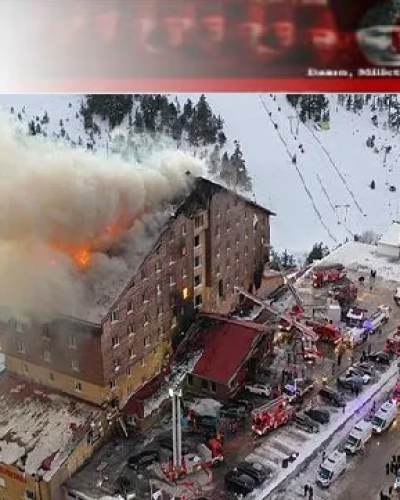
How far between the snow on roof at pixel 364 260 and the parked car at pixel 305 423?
1.34 m

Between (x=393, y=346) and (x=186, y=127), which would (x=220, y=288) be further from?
(x=393, y=346)

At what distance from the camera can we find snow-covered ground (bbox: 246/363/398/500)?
3.88m

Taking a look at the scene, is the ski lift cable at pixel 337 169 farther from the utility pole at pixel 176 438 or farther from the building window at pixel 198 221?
the utility pole at pixel 176 438

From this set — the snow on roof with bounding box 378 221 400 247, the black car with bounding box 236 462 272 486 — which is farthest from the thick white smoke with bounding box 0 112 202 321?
the snow on roof with bounding box 378 221 400 247

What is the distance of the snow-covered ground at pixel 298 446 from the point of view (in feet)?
12.7

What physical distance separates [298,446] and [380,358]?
0.91m

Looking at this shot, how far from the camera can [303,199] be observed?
14.9ft

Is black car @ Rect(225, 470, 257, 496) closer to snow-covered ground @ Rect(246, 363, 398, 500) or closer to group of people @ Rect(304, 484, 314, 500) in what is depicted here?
snow-covered ground @ Rect(246, 363, 398, 500)

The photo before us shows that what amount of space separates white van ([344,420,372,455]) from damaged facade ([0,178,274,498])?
988 millimetres

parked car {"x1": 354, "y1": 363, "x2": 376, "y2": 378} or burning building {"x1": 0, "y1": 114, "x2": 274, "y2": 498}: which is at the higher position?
burning building {"x1": 0, "y1": 114, "x2": 274, "y2": 498}

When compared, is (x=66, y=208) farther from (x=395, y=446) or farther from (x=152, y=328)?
(x=395, y=446)

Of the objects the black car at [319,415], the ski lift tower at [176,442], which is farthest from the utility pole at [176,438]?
the black car at [319,415]

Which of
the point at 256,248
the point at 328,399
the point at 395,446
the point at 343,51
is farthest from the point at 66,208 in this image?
the point at 343,51

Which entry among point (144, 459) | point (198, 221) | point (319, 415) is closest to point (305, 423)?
point (319, 415)
